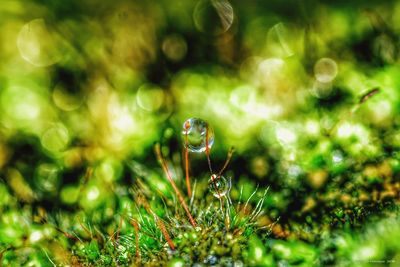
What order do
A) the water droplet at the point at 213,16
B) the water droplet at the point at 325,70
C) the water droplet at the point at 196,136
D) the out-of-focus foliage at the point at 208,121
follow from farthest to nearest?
1. the water droplet at the point at 213,16
2. the water droplet at the point at 325,70
3. the water droplet at the point at 196,136
4. the out-of-focus foliage at the point at 208,121

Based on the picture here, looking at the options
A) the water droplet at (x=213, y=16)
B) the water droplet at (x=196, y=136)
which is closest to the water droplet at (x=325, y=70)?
the water droplet at (x=213, y=16)

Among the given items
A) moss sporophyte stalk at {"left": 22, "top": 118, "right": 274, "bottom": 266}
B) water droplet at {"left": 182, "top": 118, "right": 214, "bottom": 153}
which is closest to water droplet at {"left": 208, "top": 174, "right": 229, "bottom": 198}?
moss sporophyte stalk at {"left": 22, "top": 118, "right": 274, "bottom": 266}

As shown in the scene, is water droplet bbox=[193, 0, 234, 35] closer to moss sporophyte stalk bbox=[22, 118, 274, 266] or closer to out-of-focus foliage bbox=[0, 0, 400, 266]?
out-of-focus foliage bbox=[0, 0, 400, 266]

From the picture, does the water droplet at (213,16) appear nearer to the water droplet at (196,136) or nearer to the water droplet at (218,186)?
the water droplet at (196,136)

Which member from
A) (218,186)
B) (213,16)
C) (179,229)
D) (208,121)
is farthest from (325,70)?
(179,229)

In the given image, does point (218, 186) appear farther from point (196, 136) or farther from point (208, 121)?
point (208, 121)
